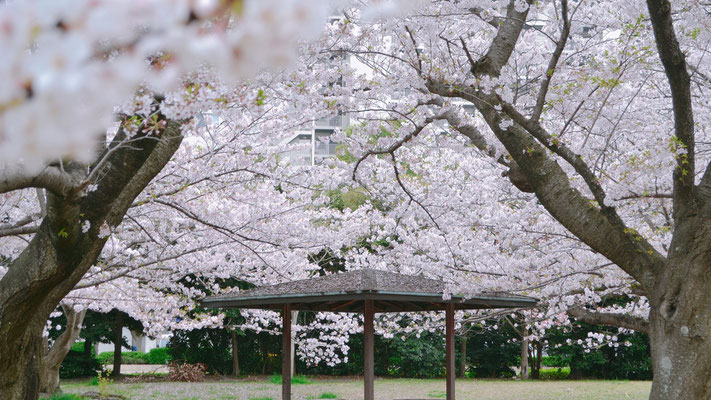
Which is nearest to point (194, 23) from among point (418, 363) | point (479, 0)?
point (479, 0)

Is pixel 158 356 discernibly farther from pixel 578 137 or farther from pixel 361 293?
pixel 578 137

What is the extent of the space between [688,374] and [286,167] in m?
4.94

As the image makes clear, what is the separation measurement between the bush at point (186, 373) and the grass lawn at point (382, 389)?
65 cm

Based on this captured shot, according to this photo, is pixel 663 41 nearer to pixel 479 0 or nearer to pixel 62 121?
pixel 479 0

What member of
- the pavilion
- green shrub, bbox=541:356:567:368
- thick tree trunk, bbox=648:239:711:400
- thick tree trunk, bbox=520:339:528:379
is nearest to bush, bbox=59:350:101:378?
the pavilion

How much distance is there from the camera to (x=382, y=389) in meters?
14.4

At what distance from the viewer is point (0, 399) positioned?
406 cm

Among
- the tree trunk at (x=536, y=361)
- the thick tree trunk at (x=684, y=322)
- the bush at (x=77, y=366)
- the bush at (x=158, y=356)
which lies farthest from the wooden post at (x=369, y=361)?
the bush at (x=158, y=356)

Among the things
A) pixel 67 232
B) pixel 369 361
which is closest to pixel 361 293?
pixel 369 361

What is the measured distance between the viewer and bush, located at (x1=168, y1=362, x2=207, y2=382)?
53.9 ft

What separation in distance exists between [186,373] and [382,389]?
18.5 feet

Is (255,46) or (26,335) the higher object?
(255,46)

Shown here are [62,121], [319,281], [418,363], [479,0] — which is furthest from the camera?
[418,363]

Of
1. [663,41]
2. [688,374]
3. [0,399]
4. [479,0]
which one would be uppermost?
[479,0]
